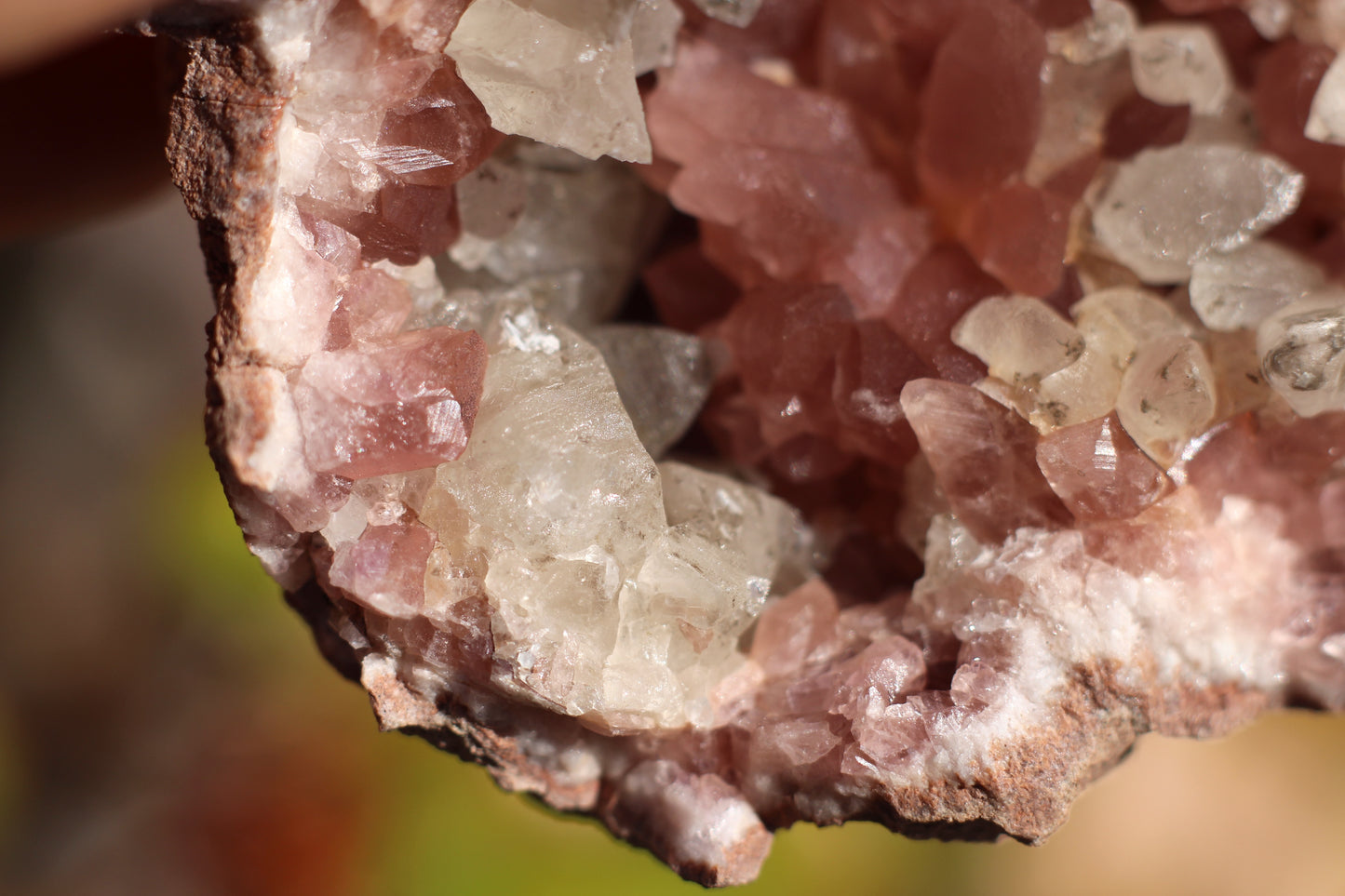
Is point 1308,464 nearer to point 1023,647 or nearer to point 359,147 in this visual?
point 1023,647

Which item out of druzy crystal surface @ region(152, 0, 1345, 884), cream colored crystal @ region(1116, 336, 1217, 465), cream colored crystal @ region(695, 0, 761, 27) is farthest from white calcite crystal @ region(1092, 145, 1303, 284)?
cream colored crystal @ region(695, 0, 761, 27)

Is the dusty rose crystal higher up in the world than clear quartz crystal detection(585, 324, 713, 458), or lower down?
higher up

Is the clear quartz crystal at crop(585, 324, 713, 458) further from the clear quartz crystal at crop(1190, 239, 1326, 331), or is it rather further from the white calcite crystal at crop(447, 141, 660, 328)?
the clear quartz crystal at crop(1190, 239, 1326, 331)

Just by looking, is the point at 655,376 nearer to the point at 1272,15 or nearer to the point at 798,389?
the point at 798,389

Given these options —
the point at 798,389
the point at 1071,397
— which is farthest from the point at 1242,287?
the point at 798,389

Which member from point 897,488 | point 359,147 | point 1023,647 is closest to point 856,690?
point 1023,647

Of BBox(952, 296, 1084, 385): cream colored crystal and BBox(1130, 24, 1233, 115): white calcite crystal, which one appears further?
BBox(1130, 24, 1233, 115): white calcite crystal

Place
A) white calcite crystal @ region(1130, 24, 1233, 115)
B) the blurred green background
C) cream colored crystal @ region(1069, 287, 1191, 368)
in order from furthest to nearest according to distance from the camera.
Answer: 1. the blurred green background
2. white calcite crystal @ region(1130, 24, 1233, 115)
3. cream colored crystal @ region(1069, 287, 1191, 368)
